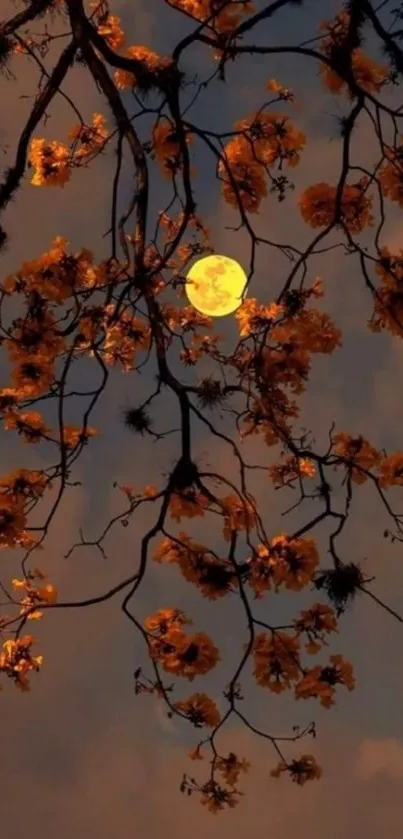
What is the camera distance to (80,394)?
13.8 ft

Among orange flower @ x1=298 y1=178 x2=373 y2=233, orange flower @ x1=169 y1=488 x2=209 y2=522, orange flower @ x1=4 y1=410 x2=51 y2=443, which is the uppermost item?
orange flower @ x1=298 y1=178 x2=373 y2=233

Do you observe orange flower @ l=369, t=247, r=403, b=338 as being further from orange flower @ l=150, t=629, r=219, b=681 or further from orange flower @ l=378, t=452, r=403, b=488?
orange flower @ l=150, t=629, r=219, b=681

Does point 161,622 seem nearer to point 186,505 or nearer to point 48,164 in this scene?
point 186,505

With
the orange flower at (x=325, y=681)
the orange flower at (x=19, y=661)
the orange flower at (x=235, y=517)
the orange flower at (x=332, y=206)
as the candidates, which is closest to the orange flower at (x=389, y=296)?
the orange flower at (x=332, y=206)

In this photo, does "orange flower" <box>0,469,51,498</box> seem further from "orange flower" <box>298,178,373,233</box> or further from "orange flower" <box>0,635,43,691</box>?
"orange flower" <box>298,178,373,233</box>

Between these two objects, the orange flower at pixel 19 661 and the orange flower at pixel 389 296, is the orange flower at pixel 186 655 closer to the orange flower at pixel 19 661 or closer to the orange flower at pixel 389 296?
the orange flower at pixel 19 661

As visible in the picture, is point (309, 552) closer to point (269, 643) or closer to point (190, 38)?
point (269, 643)

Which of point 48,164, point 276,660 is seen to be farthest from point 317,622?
point 48,164

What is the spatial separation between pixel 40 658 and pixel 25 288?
1.69 m

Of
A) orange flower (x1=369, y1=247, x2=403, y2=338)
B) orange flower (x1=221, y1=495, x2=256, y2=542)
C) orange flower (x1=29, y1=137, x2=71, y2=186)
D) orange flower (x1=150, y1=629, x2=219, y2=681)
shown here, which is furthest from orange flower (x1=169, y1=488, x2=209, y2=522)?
orange flower (x1=29, y1=137, x2=71, y2=186)

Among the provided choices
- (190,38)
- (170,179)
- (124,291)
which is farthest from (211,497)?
(190,38)

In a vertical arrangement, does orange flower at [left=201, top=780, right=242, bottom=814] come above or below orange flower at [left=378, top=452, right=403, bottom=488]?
below

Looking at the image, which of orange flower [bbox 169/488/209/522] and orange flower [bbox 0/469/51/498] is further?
orange flower [bbox 0/469/51/498]

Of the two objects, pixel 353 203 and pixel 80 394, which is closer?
pixel 80 394
